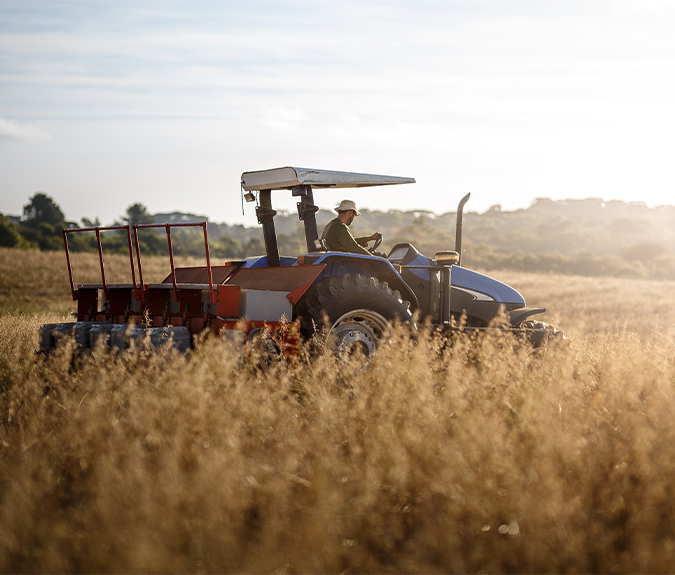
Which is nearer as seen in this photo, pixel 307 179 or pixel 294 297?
pixel 294 297

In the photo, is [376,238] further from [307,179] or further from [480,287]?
[480,287]

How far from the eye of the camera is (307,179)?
568cm

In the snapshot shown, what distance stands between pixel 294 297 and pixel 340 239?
1.12m

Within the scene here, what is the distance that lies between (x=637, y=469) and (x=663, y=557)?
88cm

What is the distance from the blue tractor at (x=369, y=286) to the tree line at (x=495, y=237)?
17281mm

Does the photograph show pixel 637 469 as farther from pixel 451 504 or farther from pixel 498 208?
pixel 498 208

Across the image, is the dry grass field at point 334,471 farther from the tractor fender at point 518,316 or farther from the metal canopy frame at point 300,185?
the tractor fender at point 518,316

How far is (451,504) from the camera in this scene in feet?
9.57

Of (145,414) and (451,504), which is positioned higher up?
(145,414)

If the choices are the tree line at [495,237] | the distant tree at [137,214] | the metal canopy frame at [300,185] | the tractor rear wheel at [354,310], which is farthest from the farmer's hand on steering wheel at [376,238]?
the distant tree at [137,214]

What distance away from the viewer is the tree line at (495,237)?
59.6m

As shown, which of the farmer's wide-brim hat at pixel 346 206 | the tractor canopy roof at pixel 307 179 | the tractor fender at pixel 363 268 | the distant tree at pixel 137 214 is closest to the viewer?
the tractor fender at pixel 363 268

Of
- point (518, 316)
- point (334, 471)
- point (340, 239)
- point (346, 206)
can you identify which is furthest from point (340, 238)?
point (334, 471)

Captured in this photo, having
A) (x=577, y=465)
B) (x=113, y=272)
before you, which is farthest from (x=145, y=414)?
Result: (x=113, y=272)
